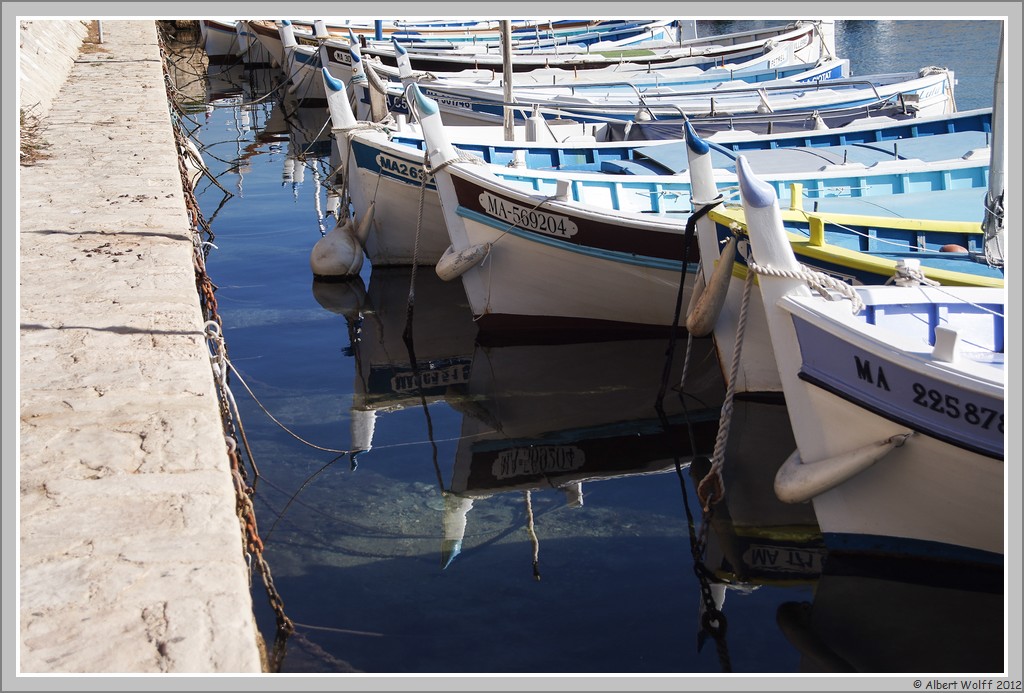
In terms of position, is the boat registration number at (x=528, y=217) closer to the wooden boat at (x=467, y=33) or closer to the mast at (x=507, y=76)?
the mast at (x=507, y=76)

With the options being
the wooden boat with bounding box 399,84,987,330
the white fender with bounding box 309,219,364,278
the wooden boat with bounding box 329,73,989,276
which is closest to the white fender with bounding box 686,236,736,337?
the wooden boat with bounding box 399,84,987,330

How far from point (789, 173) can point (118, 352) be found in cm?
550

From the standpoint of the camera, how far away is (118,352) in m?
5.37

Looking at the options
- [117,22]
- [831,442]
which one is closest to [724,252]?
[831,442]

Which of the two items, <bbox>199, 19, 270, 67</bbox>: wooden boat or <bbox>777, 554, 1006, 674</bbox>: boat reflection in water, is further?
<bbox>199, 19, 270, 67</bbox>: wooden boat

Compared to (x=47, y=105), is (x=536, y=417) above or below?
below

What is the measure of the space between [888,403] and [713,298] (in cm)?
201

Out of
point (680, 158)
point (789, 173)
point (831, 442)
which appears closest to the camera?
point (831, 442)

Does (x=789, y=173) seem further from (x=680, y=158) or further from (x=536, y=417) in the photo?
(x=536, y=417)

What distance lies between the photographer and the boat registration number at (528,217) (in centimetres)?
812

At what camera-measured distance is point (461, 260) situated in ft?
28.6

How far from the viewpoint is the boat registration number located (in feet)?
26.6

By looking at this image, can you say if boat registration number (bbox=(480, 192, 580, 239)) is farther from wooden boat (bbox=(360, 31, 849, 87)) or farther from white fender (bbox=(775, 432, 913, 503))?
wooden boat (bbox=(360, 31, 849, 87))

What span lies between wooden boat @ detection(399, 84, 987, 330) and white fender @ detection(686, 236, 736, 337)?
1020mm
